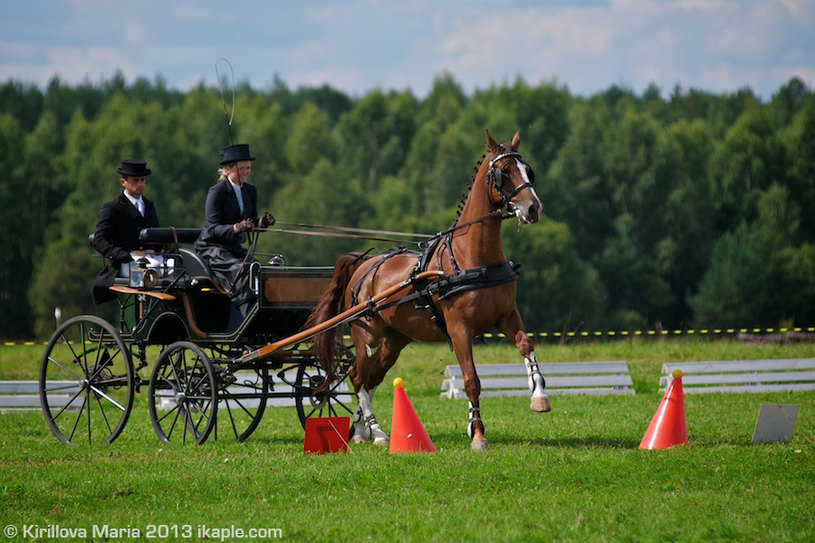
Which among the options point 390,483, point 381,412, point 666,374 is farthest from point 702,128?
point 390,483

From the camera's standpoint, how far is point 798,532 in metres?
6.50

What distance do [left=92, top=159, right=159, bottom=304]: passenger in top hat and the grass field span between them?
179cm

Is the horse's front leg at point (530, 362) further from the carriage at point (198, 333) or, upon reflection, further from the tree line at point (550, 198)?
the tree line at point (550, 198)

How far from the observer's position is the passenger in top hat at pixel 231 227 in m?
11.1

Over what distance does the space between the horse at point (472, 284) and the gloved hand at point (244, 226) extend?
1.29 meters

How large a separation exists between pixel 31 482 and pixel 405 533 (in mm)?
3385

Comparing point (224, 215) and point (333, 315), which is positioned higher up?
point (224, 215)

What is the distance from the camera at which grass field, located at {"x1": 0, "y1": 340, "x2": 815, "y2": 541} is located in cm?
677

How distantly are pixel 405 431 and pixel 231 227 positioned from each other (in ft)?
9.37

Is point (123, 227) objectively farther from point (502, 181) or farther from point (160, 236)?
point (502, 181)

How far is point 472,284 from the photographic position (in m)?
9.65

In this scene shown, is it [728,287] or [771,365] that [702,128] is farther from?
[771,365]

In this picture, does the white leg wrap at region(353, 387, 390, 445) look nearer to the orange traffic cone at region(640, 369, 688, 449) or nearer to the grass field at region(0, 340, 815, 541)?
the grass field at region(0, 340, 815, 541)

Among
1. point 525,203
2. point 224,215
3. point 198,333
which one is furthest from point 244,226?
point 525,203
